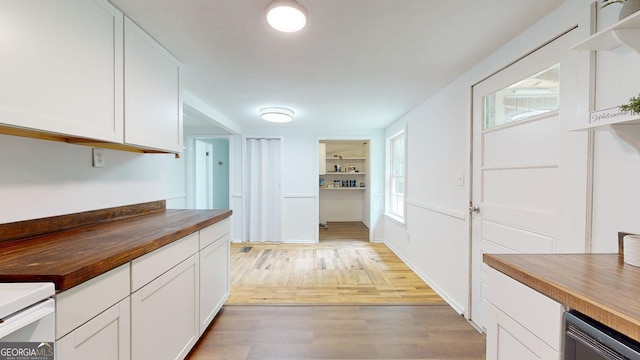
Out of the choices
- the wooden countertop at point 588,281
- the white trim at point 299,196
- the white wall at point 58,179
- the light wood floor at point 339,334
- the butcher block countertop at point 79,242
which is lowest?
the light wood floor at point 339,334

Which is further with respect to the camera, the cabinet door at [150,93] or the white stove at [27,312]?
the cabinet door at [150,93]

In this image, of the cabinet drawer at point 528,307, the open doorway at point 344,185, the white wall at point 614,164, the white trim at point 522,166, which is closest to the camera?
the cabinet drawer at point 528,307

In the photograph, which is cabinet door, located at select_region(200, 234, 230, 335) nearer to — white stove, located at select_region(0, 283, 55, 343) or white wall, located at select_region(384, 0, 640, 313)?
white stove, located at select_region(0, 283, 55, 343)

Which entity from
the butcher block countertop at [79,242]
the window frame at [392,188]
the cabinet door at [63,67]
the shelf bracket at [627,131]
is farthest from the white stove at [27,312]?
the window frame at [392,188]

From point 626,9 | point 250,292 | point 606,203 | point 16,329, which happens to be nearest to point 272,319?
point 250,292

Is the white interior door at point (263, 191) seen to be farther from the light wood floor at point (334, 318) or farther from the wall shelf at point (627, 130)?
the wall shelf at point (627, 130)

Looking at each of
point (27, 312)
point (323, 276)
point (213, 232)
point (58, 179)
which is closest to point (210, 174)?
point (323, 276)

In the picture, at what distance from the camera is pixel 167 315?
1380 millimetres

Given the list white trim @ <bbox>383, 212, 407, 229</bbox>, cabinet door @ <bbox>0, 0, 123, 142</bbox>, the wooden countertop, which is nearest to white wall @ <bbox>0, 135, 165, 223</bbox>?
cabinet door @ <bbox>0, 0, 123, 142</bbox>

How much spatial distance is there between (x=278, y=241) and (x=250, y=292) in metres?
2.10

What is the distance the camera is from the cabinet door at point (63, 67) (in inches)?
37.3

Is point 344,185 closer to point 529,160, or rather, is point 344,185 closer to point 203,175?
point 203,175

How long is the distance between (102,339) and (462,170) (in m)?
2.51

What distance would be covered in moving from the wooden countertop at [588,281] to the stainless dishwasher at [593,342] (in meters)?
0.04
